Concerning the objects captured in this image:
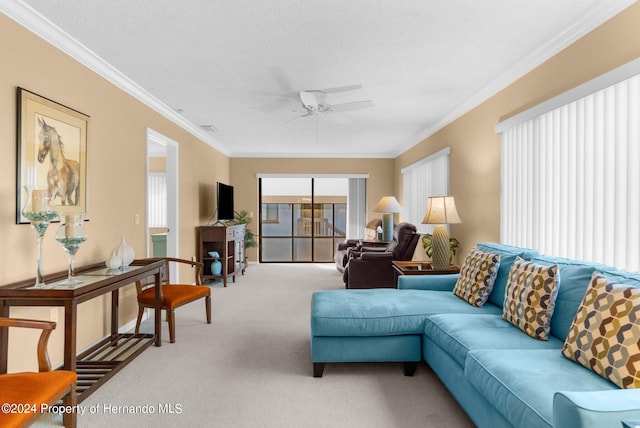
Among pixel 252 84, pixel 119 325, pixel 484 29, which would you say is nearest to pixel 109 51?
pixel 252 84

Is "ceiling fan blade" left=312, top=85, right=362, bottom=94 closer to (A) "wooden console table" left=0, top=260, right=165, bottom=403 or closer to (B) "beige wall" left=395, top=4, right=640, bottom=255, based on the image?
(B) "beige wall" left=395, top=4, right=640, bottom=255

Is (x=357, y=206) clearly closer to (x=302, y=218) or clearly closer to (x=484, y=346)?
(x=302, y=218)

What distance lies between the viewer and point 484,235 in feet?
13.1

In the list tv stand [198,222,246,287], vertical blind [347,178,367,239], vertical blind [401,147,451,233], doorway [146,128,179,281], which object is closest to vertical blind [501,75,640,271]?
vertical blind [401,147,451,233]

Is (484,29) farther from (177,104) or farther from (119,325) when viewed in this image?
(119,325)

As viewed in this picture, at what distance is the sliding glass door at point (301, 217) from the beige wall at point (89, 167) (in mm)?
3685

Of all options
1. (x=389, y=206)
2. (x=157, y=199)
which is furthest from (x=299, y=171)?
(x=157, y=199)

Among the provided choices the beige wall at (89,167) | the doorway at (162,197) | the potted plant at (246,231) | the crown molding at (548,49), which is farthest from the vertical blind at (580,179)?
the potted plant at (246,231)

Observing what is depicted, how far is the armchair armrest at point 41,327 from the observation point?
1.75 m

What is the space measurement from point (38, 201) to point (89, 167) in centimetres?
103

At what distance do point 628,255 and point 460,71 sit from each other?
2.09m

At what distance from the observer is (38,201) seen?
226 cm

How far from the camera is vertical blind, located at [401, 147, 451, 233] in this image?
523 cm

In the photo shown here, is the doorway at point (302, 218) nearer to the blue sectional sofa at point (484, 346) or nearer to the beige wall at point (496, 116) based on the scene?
the beige wall at point (496, 116)
